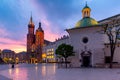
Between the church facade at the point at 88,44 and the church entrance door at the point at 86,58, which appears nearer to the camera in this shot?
the church facade at the point at 88,44

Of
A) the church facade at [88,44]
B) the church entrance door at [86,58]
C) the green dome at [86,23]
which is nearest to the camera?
the church facade at [88,44]

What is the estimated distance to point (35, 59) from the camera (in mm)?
194000

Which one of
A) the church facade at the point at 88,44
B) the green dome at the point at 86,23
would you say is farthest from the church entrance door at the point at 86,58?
the green dome at the point at 86,23

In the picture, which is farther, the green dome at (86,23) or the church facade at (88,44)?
the green dome at (86,23)

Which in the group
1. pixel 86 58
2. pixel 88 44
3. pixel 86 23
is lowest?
pixel 86 58

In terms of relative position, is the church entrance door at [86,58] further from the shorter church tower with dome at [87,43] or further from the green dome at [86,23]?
the green dome at [86,23]

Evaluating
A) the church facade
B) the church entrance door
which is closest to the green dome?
the church facade

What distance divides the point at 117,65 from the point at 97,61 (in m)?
5.77

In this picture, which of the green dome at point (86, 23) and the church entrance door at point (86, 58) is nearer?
the church entrance door at point (86, 58)

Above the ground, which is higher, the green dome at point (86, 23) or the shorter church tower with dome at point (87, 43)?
the green dome at point (86, 23)

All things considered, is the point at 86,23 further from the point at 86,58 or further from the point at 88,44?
the point at 86,58

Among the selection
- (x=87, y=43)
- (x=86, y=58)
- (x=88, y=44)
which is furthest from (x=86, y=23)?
(x=86, y=58)

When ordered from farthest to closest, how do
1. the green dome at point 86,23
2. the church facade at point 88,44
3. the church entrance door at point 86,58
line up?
the green dome at point 86,23
the church entrance door at point 86,58
the church facade at point 88,44

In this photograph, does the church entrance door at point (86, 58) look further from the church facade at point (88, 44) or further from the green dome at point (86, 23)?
the green dome at point (86, 23)
